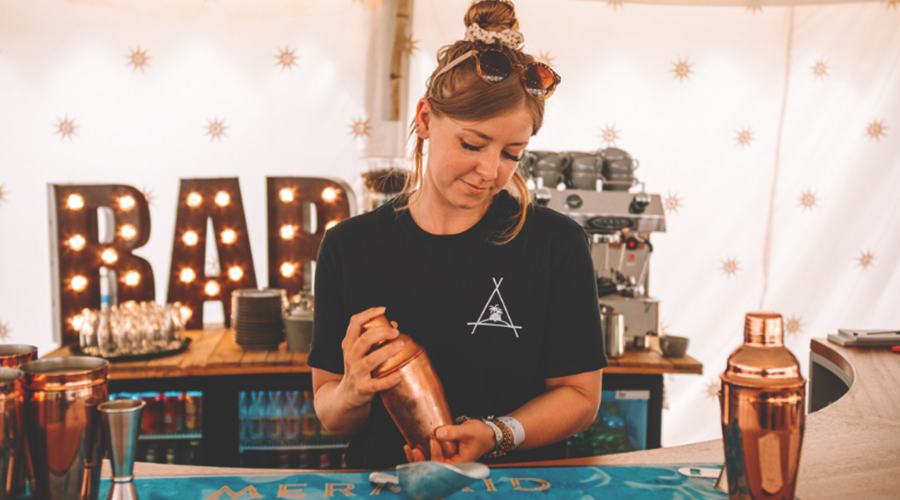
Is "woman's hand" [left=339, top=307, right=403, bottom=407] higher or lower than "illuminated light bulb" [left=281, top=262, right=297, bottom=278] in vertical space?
higher

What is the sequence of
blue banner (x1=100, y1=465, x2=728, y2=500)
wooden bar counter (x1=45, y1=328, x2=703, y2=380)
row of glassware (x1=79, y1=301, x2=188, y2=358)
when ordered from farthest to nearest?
row of glassware (x1=79, y1=301, x2=188, y2=358), wooden bar counter (x1=45, y1=328, x2=703, y2=380), blue banner (x1=100, y1=465, x2=728, y2=500)

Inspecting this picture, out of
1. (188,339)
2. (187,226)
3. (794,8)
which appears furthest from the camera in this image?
(794,8)

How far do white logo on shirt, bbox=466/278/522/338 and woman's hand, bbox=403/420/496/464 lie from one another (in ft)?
1.19

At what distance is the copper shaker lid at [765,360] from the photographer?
84 centimetres

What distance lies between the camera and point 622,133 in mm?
3666

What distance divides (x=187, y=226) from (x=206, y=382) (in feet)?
2.93

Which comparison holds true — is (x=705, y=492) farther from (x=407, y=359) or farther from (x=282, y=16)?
(x=282, y=16)

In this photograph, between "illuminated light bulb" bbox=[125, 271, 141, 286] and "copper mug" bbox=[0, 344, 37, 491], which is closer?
"copper mug" bbox=[0, 344, 37, 491]

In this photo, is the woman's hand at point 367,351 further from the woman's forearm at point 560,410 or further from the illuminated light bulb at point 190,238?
the illuminated light bulb at point 190,238

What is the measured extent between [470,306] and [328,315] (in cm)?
32

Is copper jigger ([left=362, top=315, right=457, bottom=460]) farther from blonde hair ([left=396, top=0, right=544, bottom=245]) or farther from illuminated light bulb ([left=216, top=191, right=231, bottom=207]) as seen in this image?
illuminated light bulb ([left=216, top=191, right=231, bottom=207])

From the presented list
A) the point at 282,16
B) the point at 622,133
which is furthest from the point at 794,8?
the point at 282,16

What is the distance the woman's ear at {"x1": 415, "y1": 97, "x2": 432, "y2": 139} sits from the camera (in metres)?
1.37

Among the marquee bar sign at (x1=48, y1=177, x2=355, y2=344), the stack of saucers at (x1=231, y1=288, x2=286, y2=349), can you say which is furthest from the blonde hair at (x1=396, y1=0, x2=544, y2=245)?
the marquee bar sign at (x1=48, y1=177, x2=355, y2=344)
